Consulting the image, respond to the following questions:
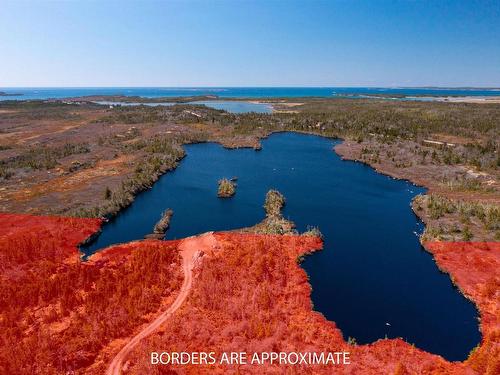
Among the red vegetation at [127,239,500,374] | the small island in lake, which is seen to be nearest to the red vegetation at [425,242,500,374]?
the red vegetation at [127,239,500,374]

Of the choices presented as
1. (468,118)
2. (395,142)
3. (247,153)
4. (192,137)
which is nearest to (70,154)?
(192,137)

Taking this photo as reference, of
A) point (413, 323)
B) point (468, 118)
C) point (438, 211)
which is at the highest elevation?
point (468, 118)

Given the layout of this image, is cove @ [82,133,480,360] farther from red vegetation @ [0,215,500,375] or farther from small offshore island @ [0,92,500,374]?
red vegetation @ [0,215,500,375]

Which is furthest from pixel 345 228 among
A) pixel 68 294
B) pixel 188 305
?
pixel 68 294

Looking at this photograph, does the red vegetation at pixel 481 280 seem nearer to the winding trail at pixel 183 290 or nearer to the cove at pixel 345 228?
the cove at pixel 345 228

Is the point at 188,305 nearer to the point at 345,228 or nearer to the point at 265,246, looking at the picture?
the point at 265,246

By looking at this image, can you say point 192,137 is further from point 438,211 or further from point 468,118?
point 468,118

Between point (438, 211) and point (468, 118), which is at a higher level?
point (468, 118)
